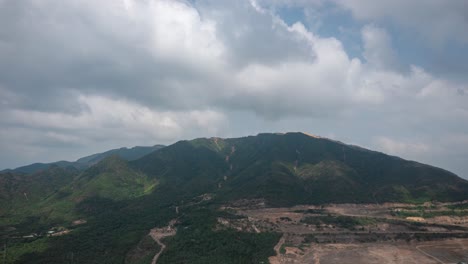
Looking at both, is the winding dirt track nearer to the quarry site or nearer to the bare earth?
the bare earth

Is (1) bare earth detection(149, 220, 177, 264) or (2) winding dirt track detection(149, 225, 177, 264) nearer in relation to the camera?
(2) winding dirt track detection(149, 225, 177, 264)

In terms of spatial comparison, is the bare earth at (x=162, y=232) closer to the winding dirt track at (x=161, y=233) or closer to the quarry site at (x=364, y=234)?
the winding dirt track at (x=161, y=233)

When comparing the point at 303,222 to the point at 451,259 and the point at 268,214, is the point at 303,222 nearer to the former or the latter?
the point at 268,214

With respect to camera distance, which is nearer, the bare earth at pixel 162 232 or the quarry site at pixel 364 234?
the quarry site at pixel 364 234

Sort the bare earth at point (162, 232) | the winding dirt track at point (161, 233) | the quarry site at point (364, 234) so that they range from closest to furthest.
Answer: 1. the quarry site at point (364, 234)
2. the winding dirt track at point (161, 233)
3. the bare earth at point (162, 232)

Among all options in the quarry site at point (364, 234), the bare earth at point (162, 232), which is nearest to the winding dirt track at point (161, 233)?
the bare earth at point (162, 232)

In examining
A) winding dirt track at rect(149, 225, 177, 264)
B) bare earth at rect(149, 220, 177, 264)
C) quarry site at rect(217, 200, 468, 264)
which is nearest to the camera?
quarry site at rect(217, 200, 468, 264)

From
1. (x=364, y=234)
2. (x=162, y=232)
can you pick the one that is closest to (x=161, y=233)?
(x=162, y=232)

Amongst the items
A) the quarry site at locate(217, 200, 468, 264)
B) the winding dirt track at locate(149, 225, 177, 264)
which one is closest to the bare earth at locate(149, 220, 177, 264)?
the winding dirt track at locate(149, 225, 177, 264)
